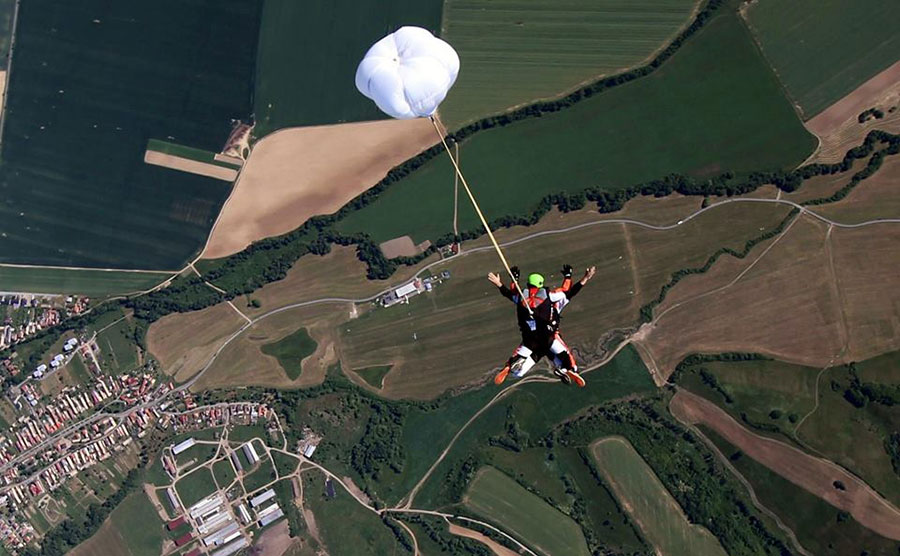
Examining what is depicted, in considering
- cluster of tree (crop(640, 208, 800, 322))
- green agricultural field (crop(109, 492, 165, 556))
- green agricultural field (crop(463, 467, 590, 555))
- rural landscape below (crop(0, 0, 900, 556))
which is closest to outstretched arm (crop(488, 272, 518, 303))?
rural landscape below (crop(0, 0, 900, 556))

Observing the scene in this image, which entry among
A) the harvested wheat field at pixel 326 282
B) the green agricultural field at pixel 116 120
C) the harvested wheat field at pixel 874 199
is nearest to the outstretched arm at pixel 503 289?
the harvested wheat field at pixel 326 282

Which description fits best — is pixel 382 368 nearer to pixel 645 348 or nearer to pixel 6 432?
pixel 645 348

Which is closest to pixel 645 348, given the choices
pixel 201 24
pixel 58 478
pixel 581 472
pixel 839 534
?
pixel 581 472

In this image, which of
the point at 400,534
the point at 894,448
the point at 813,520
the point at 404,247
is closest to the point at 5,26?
the point at 404,247

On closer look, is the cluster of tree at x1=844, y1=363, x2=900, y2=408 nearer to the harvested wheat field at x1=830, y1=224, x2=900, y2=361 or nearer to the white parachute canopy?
the harvested wheat field at x1=830, y1=224, x2=900, y2=361

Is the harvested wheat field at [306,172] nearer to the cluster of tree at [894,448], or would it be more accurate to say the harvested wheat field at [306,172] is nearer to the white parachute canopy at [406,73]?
the white parachute canopy at [406,73]

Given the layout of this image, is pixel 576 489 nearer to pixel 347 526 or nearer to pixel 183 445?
pixel 347 526

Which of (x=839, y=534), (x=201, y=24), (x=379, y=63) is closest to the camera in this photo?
(x=379, y=63)
